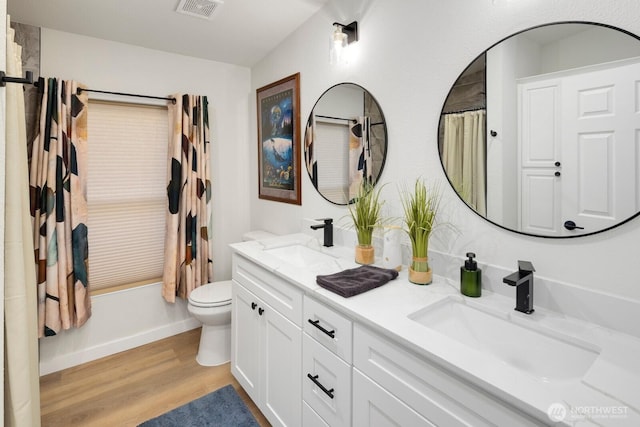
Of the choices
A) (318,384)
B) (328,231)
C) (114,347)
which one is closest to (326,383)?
(318,384)

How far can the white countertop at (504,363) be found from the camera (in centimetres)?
67

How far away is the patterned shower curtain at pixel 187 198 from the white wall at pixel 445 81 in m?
1.09

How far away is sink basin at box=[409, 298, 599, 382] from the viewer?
0.92 metres

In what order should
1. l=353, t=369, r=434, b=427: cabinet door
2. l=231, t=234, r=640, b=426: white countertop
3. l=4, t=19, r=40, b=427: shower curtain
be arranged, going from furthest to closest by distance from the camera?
l=4, t=19, r=40, b=427: shower curtain < l=353, t=369, r=434, b=427: cabinet door < l=231, t=234, r=640, b=426: white countertop

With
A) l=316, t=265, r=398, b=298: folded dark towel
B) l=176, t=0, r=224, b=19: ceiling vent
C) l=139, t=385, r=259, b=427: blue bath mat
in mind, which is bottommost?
l=139, t=385, r=259, b=427: blue bath mat

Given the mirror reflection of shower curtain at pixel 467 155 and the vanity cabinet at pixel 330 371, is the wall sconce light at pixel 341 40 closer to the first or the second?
the mirror reflection of shower curtain at pixel 467 155

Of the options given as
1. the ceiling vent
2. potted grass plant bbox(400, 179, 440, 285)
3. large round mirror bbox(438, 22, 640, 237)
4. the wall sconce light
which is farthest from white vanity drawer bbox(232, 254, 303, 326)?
the ceiling vent

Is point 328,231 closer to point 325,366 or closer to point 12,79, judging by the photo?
point 325,366

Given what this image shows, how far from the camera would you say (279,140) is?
8.64 ft

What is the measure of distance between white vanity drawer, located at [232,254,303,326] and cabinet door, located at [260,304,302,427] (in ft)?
0.14

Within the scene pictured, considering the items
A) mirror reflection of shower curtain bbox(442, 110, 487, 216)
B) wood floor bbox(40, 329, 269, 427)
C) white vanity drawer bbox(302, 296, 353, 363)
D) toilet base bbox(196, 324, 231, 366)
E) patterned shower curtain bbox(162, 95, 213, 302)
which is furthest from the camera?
patterned shower curtain bbox(162, 95, 213, 302)

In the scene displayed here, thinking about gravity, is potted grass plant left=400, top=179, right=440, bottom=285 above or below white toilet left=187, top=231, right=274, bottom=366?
above

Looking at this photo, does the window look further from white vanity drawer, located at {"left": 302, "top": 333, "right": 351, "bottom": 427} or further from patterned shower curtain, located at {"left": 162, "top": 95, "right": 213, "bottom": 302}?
white vanity drawer, located at {"left": 302, "top": 333, "right": 351, "bottom": 427}

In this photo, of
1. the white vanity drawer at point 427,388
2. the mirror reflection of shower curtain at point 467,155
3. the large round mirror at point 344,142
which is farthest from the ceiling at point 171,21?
the white vanity drawer at point 427,388
